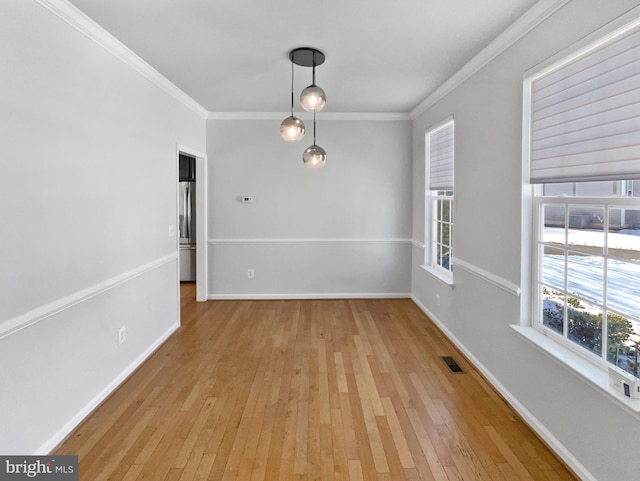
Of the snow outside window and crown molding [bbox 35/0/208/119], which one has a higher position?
crown molding [bbox 35/0/208/119]

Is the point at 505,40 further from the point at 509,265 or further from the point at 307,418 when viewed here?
the point at 307,418

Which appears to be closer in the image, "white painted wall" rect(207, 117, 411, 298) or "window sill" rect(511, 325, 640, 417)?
"window sill" rect(511, 325, 640, 417)

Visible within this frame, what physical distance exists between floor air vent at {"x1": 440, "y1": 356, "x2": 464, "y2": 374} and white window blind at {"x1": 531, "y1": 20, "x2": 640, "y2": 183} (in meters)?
1.70

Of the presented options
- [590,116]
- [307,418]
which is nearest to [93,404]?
[307,418]

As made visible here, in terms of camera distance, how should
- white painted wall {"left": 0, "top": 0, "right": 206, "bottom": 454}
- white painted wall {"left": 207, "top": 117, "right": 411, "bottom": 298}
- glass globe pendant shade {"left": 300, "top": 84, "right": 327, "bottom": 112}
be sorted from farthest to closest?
1. white painted wall {"left": 207, "top": 117, "right": 411, "bottom": 298}
2. glass globe pendant shade {"left": 300, "top": 84, "right": 327, "bottom": 112}
3. white painted wall {"left": 0, "top": 0, "right": 206, "bottom": 454}

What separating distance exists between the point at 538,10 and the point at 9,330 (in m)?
3.41

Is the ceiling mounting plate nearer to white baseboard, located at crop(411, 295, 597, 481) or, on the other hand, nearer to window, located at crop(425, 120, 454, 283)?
window, located at crop(425, 120, 454, 283)

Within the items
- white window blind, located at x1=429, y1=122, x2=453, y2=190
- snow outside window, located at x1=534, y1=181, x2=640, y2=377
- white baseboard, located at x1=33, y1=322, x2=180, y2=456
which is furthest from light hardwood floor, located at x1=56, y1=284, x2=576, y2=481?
white window blind, located at x1=429, y1=122, x2=453, y2=190

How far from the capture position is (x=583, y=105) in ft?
6.55

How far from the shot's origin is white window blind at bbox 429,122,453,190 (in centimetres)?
408

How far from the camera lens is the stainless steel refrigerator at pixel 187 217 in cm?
671

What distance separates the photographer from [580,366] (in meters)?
2.01

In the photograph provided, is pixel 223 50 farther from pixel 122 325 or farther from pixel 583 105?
pixel 583 105

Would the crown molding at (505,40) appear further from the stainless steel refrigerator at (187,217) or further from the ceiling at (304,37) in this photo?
the stainless steel refrigerator at (187,217)
